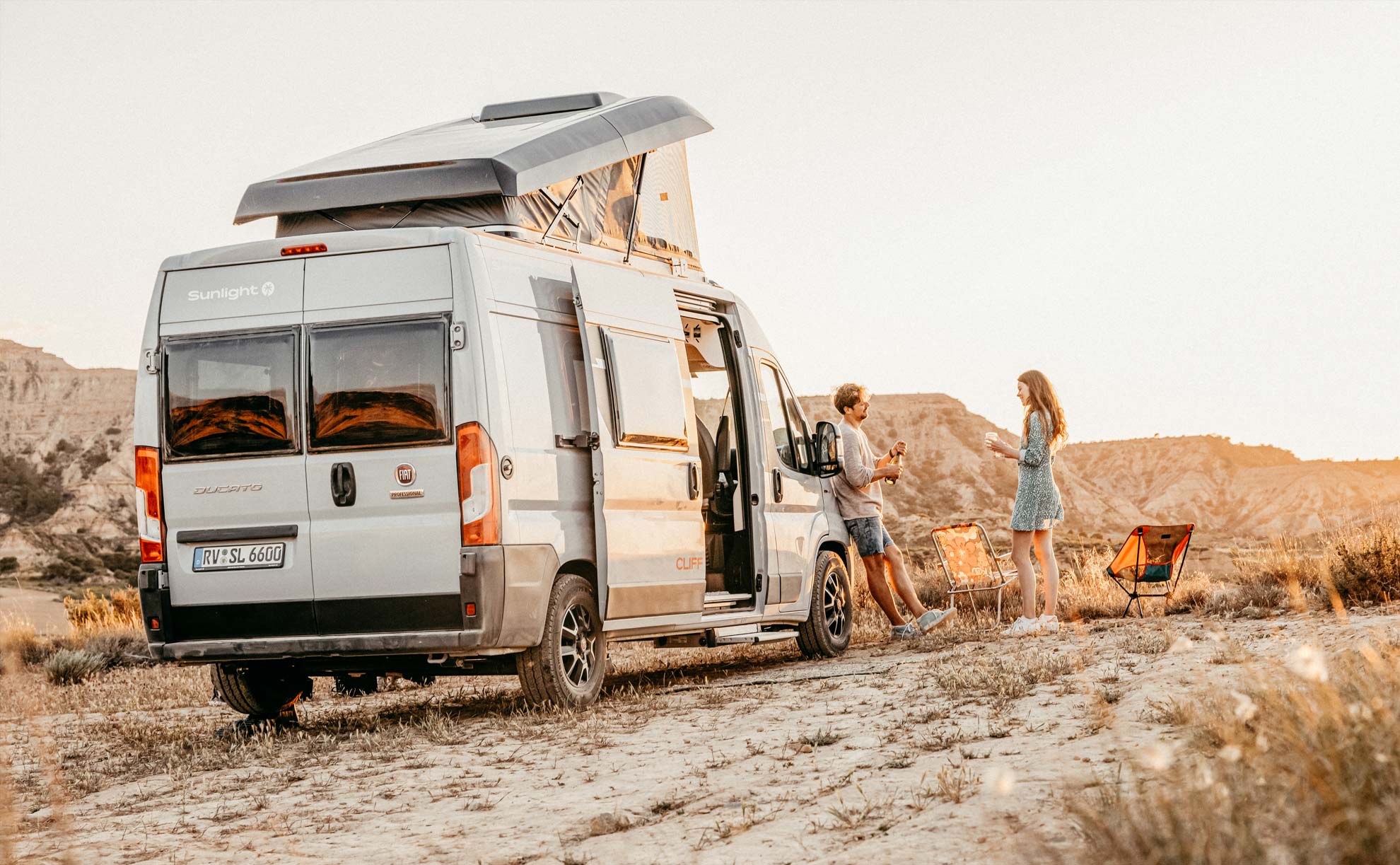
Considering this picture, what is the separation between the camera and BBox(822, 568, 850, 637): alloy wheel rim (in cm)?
1113

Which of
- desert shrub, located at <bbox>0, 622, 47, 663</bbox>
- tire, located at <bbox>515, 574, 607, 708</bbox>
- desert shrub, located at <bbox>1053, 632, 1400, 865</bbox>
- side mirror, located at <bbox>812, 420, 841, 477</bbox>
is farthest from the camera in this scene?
desert shrub, located at <bbox>0, 622, 47, 663</bbox>

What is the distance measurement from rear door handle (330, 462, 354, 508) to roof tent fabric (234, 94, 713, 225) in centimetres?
167

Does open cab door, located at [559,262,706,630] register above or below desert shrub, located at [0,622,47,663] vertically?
above

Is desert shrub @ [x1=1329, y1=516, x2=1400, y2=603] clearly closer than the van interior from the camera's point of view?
No

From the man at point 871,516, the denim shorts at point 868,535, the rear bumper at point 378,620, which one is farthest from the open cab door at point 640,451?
the denim shorts at point 868,535

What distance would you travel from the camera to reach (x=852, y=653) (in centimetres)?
1098

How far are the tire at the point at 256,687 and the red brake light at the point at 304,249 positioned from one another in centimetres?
246

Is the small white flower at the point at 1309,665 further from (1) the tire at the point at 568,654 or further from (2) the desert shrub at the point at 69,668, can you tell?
(2) the desert shrub at the point at 69,668

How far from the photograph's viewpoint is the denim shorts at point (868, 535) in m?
11.4

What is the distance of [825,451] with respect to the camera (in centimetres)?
1099

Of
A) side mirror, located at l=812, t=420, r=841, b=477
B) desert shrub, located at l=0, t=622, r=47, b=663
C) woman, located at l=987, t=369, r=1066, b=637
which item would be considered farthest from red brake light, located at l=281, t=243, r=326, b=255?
desert shrub, located at l=0, t=622, r=47, b=663

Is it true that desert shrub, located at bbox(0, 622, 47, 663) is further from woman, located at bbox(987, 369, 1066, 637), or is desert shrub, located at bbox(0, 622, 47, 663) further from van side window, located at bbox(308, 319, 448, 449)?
woman, located at bbox(987, 369, 1066, 637)

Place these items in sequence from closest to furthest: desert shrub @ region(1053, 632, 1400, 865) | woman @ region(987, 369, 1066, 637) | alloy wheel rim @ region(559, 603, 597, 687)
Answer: desert shrub @ region(1053, 632, 1400, 865)
alloy wheel rim @ region(559, 603, 597, 687)
woman @ region(987, 369, 1066, 637)

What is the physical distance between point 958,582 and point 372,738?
719cm
